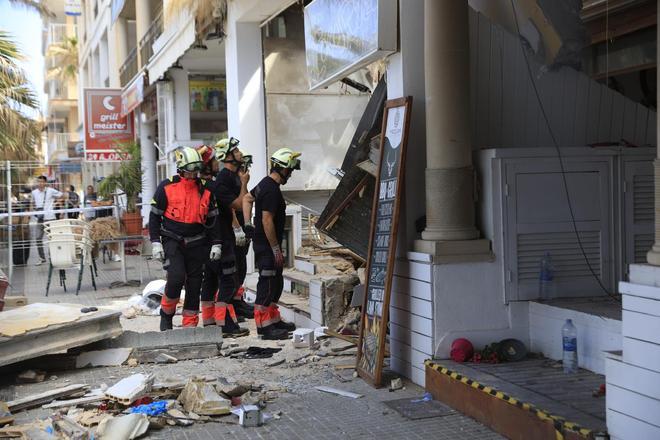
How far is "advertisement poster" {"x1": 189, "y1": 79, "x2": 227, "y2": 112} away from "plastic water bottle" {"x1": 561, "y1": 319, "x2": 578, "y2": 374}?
47.5 feet

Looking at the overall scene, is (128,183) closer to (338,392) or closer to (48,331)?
(48,331)

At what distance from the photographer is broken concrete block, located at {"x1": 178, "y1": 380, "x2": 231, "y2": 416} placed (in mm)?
5746

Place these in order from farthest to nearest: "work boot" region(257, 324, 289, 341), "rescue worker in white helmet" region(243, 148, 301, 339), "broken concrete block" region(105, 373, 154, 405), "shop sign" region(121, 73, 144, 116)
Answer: "shop sign" region(121, 73, 144, 116) → "work boot" region(257, 324, 289, 341) → "rescue worker in white helmet" region(243, 148, 301, 339) → "broken concrete block" region(105, 373, 154, 405)

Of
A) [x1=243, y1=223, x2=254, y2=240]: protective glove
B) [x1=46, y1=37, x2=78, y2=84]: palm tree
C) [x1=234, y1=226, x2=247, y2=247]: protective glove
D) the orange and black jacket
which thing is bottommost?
[x1=234, y1=226, x2=247, y2=247]: protective glove

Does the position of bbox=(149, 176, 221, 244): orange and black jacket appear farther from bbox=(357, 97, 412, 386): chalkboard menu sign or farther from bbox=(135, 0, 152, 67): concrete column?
bbox=(135, 0, 152, 67): concrete column

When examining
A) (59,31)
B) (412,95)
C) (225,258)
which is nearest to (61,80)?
(59,31)

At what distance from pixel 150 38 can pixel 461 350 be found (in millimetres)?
16480

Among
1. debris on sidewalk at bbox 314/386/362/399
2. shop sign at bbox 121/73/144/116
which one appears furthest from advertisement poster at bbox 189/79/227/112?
debris on sidewalk at bbox 314/386/362/399

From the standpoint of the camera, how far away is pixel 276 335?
28.1 feet

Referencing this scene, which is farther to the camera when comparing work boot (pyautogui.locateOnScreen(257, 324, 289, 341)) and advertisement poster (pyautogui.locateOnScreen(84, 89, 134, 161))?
advertisement poster (pyautogui.locateOnScreen(84, 89, 134, 161))

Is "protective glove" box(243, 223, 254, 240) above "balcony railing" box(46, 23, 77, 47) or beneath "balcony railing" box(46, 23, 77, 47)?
beneath

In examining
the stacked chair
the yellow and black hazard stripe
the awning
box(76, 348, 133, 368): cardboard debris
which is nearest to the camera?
the yellow and black hazard stripe

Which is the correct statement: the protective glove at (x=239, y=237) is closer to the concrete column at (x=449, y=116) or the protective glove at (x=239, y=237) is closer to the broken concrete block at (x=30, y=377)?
the broken concrete block at (x=30, y=377)

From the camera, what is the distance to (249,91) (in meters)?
12.2
